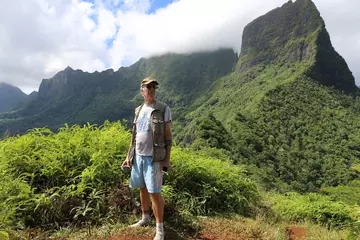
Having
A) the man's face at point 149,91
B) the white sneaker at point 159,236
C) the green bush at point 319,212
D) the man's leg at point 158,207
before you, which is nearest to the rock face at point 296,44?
the green bush at point 319,212

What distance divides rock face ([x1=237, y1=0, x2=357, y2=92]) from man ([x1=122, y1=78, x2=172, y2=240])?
90428mm

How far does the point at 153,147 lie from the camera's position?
3.68 metres

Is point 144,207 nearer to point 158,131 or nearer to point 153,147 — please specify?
point 153,147

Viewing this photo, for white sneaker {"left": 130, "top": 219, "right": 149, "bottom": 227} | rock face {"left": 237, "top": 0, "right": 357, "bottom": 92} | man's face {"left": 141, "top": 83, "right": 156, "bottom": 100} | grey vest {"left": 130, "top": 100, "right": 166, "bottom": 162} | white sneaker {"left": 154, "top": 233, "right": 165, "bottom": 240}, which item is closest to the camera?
white sneaker {"left": 154, "top": 233, "right": 165, "bottom": 240}

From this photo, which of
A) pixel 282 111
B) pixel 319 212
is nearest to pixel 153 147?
pixel 319 212

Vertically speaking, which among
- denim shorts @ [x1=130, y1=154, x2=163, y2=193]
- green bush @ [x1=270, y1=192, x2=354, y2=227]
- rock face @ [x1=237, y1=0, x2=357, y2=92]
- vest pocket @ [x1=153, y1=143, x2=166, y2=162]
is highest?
rock face @ [x1=237, y1=0, x2=357, y2=92]

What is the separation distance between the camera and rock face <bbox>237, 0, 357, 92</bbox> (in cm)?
9181

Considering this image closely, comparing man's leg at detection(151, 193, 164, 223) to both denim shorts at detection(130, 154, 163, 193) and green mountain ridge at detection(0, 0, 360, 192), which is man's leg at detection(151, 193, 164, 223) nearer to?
denim shorts at detection(130, 154, 163, 193)

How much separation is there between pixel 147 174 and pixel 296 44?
108 metres

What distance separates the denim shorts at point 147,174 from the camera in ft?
11.8

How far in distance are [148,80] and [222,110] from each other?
287 feet

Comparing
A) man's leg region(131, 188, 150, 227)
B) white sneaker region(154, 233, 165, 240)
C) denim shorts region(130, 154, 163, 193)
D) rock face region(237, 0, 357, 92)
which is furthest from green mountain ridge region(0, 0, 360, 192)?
white sneaker region(154, 233, 165, 240)

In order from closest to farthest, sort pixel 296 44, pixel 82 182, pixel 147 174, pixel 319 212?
pixel 147 174
pixel 82 182
pixel 319 212
pixel 296 44

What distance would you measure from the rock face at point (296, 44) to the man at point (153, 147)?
3560 inches
